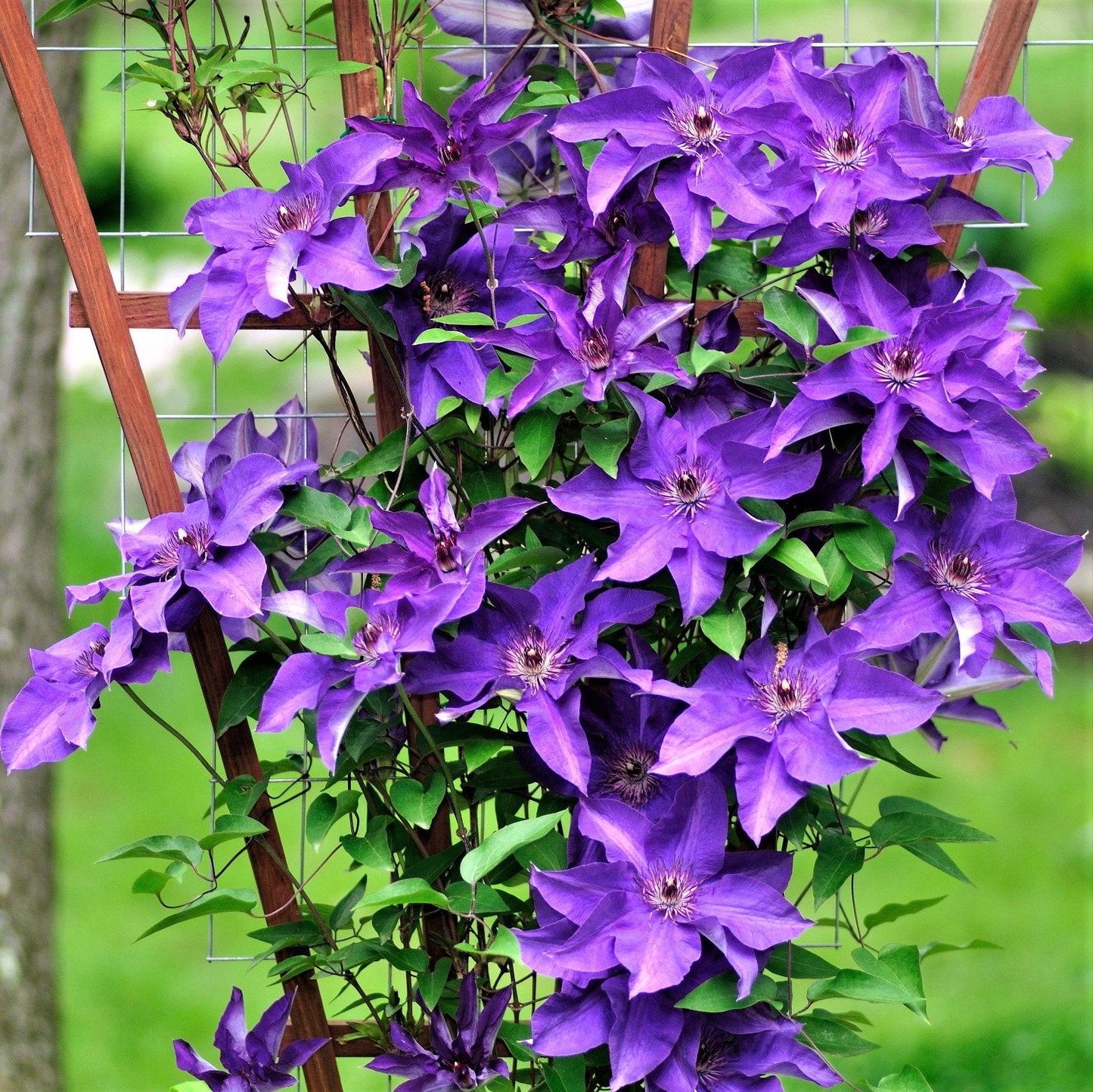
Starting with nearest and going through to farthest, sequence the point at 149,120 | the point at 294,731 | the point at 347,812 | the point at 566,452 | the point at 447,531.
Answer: the point at 447,531
the point at 347,812
the point at 566,452
the point at 294,731
the point at 149,120

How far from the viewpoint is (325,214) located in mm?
788

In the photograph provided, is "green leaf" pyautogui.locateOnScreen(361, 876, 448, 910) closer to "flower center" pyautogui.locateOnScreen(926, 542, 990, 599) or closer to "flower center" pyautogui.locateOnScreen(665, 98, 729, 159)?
"flower center" pyautogui.locateOnScreen(926, 542, 990, 599)

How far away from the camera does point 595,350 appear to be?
770 millimetres

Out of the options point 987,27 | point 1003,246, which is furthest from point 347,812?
point 1003,246

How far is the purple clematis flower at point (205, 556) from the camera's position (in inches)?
30.8

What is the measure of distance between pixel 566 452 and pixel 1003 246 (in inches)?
136

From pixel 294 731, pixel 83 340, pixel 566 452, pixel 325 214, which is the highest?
pixel 325 214

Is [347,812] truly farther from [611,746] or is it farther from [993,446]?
[993,446]

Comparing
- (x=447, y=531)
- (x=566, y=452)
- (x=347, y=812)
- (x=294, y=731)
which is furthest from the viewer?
(x=294, y=731)

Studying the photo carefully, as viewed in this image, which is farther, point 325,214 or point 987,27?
point 987,27

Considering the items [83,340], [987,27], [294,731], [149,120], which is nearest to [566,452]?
[987,27]

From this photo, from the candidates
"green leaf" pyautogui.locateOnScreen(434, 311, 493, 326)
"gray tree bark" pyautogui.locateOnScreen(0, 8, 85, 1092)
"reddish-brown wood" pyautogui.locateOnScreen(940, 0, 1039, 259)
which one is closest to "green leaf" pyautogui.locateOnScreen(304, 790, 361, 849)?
"green leaf" pyautogui.locateOnScreen(434, 311, 493, 326)

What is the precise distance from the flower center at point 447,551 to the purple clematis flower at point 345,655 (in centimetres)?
3

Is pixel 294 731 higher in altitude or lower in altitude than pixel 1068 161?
lower
